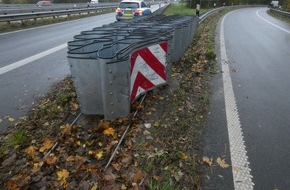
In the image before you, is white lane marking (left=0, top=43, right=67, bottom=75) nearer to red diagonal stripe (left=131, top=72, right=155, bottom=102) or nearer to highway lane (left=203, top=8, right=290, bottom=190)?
red diagonal stripe (left=131, top=72, right=155, bottom=102)

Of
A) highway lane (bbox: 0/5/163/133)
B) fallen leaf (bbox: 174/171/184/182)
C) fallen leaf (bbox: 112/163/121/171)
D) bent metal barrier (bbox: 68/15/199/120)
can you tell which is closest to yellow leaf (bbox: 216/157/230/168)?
fallen leaf (bbox: 174/171/184/182)

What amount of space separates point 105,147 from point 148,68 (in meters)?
1.87

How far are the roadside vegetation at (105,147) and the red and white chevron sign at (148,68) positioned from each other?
0.27m

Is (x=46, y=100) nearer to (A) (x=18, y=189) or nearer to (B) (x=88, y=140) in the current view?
(B) (x=88, y=140)

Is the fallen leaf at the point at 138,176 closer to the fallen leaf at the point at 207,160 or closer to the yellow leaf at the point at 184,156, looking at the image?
the yellow leaf at the point at 184,156

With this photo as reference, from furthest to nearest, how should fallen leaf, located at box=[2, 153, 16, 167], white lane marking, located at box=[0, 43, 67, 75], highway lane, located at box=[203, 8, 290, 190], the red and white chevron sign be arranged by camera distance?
white lane marking, located at box=[0, 43, 67, 75] → the red and white chevron sign → fallen leaf, located at box=[2, 153, 16, 167] → highway lane, located at box=[203, 8, 290, 190]

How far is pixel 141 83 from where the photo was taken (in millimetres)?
4992

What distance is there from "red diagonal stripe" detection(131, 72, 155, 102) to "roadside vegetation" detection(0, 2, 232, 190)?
229mm

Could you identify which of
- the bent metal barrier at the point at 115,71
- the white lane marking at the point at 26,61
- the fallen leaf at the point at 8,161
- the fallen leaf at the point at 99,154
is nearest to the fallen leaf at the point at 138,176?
the fallen leaf at the point at 99,154

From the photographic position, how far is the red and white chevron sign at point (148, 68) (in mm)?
4715

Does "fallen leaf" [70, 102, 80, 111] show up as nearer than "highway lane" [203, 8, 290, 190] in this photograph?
No

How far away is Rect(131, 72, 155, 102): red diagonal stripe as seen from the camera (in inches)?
187

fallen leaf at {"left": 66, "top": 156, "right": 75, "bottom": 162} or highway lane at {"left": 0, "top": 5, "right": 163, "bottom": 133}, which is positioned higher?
fallen leaf at {"left": 66, "top": 156, "right": 75, "bottom": 162}

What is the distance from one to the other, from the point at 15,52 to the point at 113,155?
305 inches
